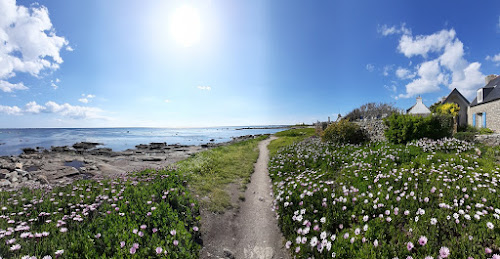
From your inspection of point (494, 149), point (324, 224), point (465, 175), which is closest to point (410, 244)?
point (324, 224)

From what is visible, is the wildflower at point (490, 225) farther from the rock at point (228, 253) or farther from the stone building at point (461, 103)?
the stone building at point (461, 103)

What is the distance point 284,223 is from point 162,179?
4671 millimetres

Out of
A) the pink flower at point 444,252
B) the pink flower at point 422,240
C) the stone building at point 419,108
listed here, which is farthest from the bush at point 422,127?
the stone building at point 419,108

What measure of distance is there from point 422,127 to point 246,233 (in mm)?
12946

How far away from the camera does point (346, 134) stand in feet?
51.8

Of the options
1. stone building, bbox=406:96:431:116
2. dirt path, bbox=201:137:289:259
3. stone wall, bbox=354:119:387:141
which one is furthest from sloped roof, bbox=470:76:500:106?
dirt path, bbox=201:137:289:259

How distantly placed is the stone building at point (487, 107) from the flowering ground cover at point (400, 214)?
65.0 ft

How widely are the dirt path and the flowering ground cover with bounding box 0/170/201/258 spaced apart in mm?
426

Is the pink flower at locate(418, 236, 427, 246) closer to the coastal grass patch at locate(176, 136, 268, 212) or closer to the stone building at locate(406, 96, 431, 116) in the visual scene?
the coastal grass patch at locate(176, 136, 268, 212)

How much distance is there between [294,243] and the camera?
450cm

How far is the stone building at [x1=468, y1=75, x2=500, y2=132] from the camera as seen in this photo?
66.6 ft

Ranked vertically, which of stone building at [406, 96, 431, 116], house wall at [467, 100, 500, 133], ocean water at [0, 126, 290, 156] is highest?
stone building at [406, 96, 431, 116]

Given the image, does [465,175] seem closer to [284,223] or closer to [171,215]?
[284,223]

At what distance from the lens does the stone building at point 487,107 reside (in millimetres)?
20292
